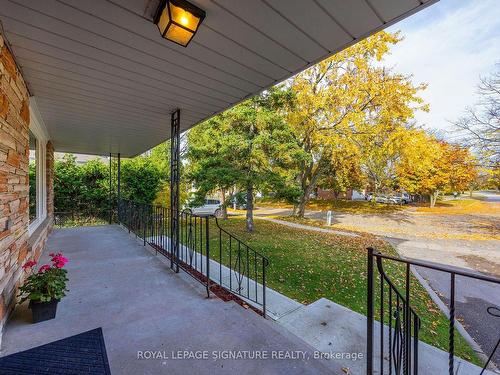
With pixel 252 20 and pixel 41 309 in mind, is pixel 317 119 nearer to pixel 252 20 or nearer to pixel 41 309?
pixel 252 20

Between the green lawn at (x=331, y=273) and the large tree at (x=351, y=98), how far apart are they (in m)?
3.69

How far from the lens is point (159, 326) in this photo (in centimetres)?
212

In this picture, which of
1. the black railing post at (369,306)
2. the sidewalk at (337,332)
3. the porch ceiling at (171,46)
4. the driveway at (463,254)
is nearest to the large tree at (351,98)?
the driveway at (463,254)

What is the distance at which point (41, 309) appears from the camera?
6.98ft

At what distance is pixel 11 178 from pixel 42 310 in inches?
48.3

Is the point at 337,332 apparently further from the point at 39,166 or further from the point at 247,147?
the point at 39,166

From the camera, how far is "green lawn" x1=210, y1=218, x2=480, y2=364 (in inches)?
132

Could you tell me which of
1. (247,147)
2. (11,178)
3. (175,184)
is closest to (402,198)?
(247,147)

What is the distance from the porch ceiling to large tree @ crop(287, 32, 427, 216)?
22.1 feet

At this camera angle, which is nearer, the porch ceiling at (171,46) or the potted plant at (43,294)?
the porch ceiling at (171,46)

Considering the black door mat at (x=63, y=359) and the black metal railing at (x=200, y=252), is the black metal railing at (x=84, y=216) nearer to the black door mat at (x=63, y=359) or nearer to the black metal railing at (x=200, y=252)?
the black metal railing at (x=200, y=252)

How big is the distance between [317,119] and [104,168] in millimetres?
8352

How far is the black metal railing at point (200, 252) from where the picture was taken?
9.95ft

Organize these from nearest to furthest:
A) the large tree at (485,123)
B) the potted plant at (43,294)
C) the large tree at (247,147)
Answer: the potted plant at (43,294) → the large tree at (247,147) → the large tree at (485,123)
